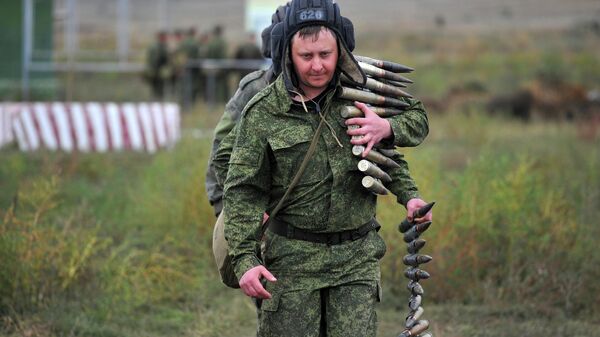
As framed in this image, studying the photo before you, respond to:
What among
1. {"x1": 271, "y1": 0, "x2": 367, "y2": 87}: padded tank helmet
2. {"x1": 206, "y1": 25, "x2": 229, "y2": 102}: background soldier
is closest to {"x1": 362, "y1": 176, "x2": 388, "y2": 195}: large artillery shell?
{"x1": 271, "y1": 0, "x2": 367, "y2": 87}: padded tank helmet

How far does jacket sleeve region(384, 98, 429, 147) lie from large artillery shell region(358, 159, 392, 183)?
0.16m

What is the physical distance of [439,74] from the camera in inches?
1570

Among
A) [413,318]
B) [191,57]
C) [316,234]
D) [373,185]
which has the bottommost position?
[191,57]

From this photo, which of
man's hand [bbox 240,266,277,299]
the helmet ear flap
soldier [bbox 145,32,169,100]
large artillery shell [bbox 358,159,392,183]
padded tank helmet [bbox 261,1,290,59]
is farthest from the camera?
soldier [bbox 145,32,169,100]

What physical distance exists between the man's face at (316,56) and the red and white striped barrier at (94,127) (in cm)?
1097

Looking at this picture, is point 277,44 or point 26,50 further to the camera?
point 26,50

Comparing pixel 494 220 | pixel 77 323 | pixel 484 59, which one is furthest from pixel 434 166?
pixel 484 59

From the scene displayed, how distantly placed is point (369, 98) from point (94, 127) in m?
12.3

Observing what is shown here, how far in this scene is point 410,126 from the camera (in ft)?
15.7

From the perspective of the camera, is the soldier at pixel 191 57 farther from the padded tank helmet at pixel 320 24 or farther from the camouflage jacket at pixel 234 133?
the padded tank helmet at pixel 320 24

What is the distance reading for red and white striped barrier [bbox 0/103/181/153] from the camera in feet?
52.4

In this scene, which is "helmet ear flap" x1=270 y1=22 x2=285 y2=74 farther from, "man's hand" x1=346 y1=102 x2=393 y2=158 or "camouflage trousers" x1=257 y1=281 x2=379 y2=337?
"camouflage trousers" x1=257 y1=281 x2=379 y2=337

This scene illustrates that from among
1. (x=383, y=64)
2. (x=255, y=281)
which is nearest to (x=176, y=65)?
(x=383, y=64)

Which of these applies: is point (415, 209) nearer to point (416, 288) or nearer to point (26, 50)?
point (416, 288)
